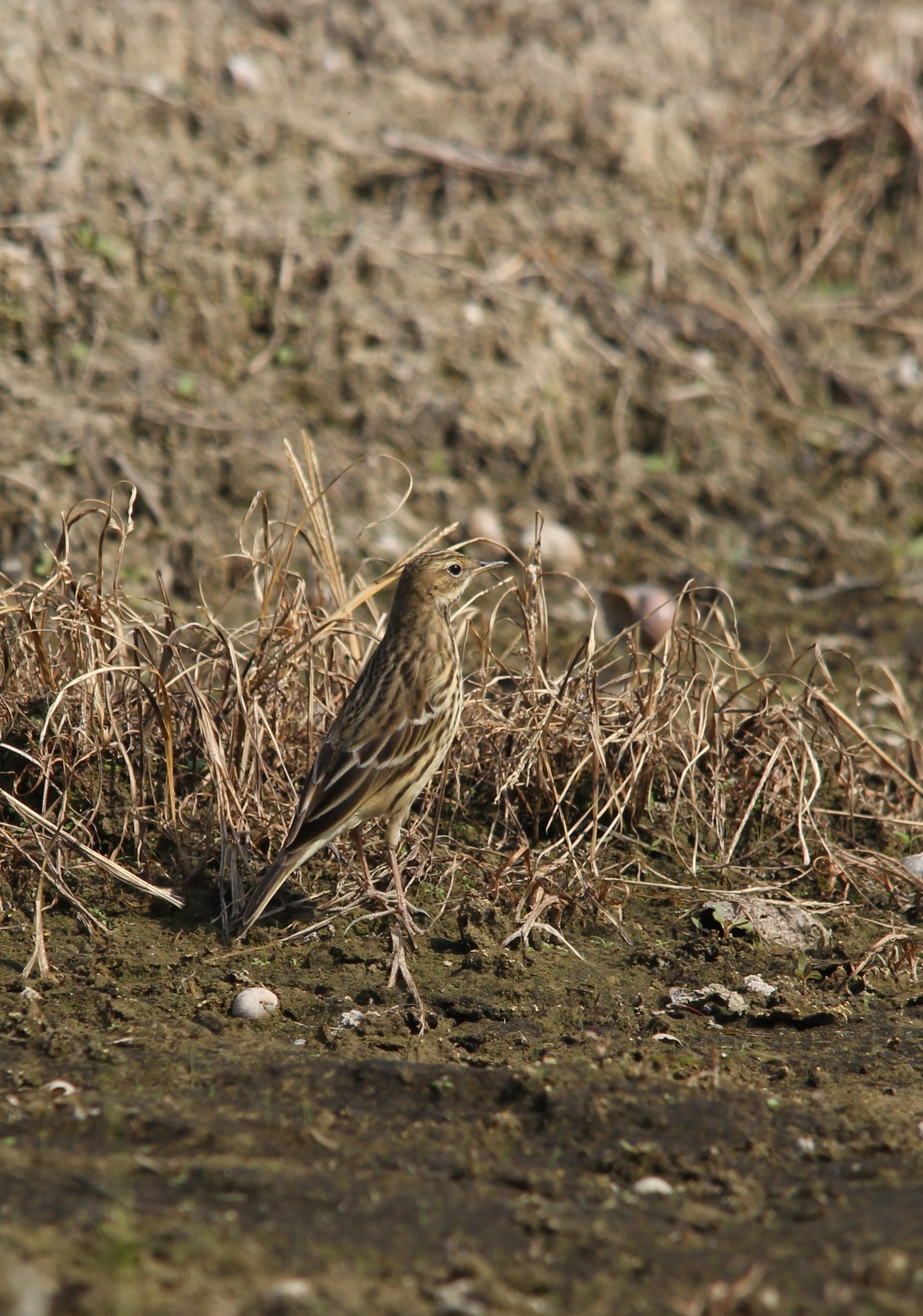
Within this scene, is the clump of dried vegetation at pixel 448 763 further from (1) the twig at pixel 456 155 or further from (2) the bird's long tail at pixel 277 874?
(1) the twig at pixel 456 155

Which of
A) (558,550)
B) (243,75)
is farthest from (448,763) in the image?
(243,75)

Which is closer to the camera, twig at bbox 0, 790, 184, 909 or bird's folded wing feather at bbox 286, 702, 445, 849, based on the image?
bird's folded wing feather at bbox 286, 702, 445, 849

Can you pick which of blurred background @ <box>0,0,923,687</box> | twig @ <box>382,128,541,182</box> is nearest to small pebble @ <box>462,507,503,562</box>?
blurred background @ <box>0,0,923,687</box>

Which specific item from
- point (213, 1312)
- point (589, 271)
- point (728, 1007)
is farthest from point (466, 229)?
point (213, 1312)

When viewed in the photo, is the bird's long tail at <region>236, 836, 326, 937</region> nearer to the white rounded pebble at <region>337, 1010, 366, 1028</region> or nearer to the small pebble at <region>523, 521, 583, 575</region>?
the white rounded pebble at <region>337, 1010, 366, 1028</region>

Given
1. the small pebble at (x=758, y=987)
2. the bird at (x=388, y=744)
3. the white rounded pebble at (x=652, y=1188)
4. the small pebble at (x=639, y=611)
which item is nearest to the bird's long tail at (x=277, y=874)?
the bird at (x=388, y=744)

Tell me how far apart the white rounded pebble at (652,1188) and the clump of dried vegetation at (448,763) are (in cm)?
152

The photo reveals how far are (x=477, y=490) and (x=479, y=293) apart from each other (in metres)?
1.40

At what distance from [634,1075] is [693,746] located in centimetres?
181

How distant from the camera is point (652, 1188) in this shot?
10.9 ft

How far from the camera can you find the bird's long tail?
14.9 feet

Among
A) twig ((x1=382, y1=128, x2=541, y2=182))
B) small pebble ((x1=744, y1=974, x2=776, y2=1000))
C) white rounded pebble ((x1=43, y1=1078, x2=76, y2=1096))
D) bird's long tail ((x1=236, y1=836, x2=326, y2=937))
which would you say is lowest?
white rounded pebble ((x1=43, y1=1078, x2=76, y2=1096))

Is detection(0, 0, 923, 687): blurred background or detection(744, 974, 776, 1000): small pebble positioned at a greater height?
detection(0, 0, 923, 687): blurred background

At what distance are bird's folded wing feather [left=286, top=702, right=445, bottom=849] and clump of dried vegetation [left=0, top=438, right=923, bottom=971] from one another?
39 centimetres
